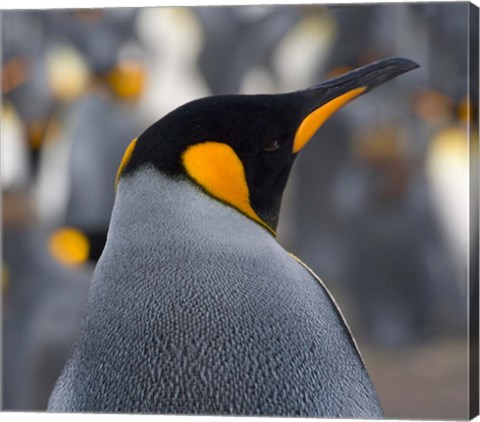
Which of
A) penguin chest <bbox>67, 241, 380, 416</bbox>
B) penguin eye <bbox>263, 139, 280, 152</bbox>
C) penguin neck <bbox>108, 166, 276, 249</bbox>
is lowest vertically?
penguin chest <bbox>67, 241, 380, 416</bbox>

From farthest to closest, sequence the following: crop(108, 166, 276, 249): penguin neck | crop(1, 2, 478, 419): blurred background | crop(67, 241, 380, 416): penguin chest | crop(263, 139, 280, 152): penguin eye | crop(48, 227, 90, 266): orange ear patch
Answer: crop(48, 227, 90, 266): orange ear patch → crop(1, 2, 478, 419): blurred background → crop(263, 139, 280, 152): penguin eye → crop(108, 166, 276, 249): penguin neck → crop(67, 241, 380, 416): penguin chest

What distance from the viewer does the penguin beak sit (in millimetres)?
1712

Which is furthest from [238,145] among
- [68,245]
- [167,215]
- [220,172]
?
[68,245]

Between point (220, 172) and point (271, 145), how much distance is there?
128mm

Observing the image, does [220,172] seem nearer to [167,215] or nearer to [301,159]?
[167,215]

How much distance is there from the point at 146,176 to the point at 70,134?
83 cm

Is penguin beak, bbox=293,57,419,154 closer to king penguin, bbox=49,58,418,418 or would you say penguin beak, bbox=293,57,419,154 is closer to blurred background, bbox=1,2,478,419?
king penguin, bbox=49,58,418,418

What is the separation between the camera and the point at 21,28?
7.27 ft

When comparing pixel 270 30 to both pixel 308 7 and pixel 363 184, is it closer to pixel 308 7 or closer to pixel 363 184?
pixel 308 7

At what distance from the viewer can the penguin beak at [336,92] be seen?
5.62 ft

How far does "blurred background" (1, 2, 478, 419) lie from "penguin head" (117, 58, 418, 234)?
369 millimetres

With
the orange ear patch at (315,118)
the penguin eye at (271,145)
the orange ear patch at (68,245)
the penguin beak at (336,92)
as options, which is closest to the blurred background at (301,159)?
the orange ear patch at (68,245)

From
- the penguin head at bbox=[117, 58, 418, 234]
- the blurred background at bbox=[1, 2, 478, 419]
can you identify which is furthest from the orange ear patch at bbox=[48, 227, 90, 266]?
the penguin head at bbox=[117, 58, 418, 234]

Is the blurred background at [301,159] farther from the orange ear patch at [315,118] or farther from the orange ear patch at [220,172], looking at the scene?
the orange ear patch at [220,172]
